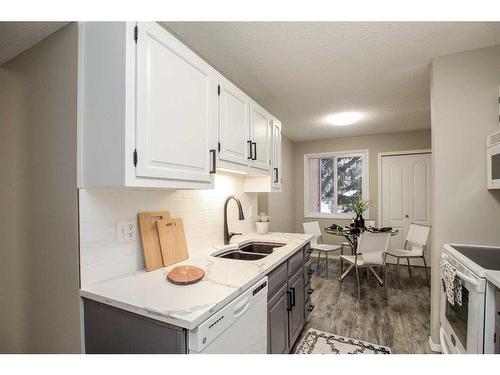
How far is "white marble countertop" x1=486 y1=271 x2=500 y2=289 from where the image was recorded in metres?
1.21

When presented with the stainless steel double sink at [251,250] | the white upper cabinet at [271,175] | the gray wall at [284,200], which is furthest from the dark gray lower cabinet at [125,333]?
the gray wall at [284,200]

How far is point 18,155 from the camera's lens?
1.42 m

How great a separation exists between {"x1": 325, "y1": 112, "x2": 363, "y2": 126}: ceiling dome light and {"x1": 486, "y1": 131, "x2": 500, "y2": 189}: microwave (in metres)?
1.73

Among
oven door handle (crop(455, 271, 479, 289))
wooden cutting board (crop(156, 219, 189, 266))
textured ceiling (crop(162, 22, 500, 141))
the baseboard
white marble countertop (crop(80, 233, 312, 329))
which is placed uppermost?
textured ceiling (crop(162, 22, 500, 141))

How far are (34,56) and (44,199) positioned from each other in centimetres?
80

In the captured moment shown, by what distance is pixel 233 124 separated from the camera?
1759mm

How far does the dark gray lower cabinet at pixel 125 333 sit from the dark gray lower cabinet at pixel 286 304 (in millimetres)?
755

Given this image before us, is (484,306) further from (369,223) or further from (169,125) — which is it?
(369,223)

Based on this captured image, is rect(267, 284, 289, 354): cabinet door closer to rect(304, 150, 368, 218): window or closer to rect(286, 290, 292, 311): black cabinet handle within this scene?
rect(286, 290, 292, 311): black cabinet handle

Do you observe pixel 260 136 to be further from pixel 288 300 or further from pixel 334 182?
pixel 334 182

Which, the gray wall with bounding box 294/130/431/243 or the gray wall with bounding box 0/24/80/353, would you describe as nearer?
the gray wall with bounding box 0/24/80/353

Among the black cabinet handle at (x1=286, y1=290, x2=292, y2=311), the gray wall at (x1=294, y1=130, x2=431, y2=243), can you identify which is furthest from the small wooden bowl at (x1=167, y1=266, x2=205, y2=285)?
the gray wall at (x1=294, y1=130, x2=431, y2=243)

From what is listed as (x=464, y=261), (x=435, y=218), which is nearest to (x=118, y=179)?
(x=464, y=261)

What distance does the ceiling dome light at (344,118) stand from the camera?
132 inches
